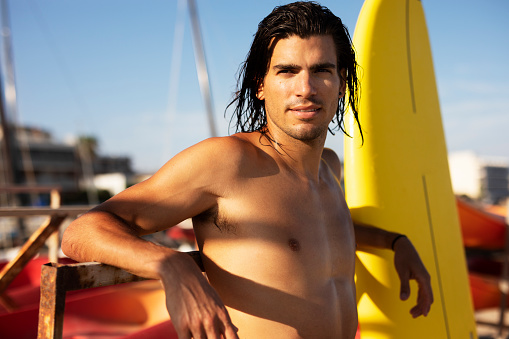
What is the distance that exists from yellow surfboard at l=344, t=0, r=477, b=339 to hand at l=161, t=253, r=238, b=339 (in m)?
1.30

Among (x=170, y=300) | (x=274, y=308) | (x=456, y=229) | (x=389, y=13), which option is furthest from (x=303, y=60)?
(x=456, y=229)

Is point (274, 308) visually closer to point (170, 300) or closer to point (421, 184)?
point (170, 300)

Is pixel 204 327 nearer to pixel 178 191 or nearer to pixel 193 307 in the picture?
pixel 193 307

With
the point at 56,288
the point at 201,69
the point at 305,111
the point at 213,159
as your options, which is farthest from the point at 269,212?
the point at 201,69

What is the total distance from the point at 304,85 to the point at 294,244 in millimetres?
490

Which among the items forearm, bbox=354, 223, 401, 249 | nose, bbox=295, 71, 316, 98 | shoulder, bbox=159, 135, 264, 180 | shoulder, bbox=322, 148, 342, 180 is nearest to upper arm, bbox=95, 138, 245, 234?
shoulder, bbox=159, 135, 264, 180

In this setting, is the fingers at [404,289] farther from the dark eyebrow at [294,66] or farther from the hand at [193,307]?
the hand at [193,307]

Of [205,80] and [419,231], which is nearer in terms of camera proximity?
[419,231]

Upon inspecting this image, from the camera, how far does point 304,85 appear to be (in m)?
1.31

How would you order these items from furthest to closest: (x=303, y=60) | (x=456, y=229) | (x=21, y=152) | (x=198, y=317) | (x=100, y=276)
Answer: (x=21, y=152) < (x=456, y=229) < (x=303, y=60) < (x=100, y=276) < (x=198, y=317)

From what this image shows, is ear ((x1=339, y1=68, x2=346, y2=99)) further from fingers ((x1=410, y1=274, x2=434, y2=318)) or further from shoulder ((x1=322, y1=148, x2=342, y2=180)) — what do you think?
fingers ((x1=410, y1=274, x2=434, y2=318))

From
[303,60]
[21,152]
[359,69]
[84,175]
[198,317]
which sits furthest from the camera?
[84,175]

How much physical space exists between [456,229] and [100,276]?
2040 mm

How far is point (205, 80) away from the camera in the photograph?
13.0 meters
